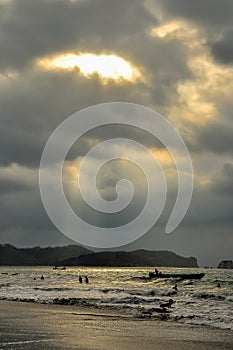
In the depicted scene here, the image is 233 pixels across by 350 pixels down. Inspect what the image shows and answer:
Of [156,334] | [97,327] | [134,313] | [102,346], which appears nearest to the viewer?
[102,346]

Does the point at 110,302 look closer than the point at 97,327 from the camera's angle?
No

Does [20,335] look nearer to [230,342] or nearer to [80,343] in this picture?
[80,343]

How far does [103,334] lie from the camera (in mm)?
21938

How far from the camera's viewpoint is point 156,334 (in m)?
22.6

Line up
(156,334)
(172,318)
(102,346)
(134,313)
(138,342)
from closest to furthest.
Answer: (102,346), (138,342), (156,334), (172,318), (134,313)

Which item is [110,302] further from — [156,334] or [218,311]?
[156,334]

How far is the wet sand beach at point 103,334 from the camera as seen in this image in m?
19.0

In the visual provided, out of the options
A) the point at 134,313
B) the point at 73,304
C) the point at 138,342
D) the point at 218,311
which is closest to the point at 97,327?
the point at 138,342

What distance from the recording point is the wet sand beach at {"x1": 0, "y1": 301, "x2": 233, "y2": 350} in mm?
18953

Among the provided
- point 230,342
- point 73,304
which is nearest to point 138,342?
point 230,342

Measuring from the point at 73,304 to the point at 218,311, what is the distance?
1189 centimetres

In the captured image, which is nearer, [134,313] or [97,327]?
[97,327]

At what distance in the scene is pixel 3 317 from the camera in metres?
28.3

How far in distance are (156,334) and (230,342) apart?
3.33 metres
